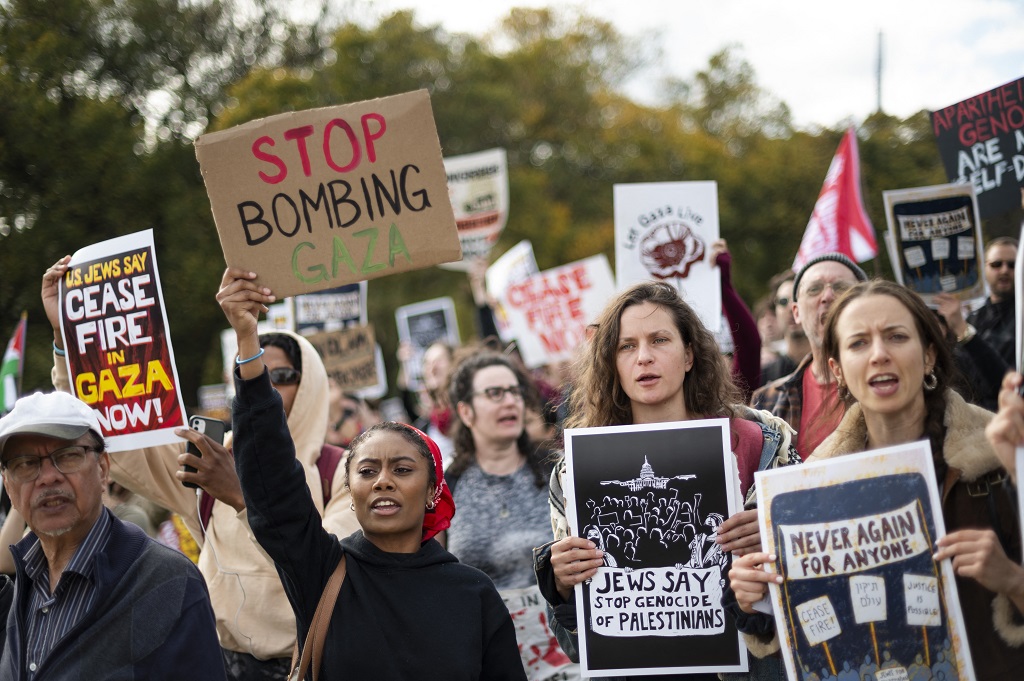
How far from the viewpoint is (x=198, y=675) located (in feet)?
9.14

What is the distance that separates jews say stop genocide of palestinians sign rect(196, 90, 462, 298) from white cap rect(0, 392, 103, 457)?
71cm

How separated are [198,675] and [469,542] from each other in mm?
1925

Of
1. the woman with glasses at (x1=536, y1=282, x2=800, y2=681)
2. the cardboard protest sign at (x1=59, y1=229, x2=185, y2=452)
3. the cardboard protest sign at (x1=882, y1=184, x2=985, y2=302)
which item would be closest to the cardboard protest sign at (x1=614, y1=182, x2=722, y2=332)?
the cardboard protest sign at (x1=882, y1=184, x2=985, y2=302)

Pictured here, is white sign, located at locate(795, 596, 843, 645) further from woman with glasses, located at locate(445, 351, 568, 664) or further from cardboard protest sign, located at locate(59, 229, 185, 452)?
cardboard protest sign, located at locate(59, 229, 185, 452)

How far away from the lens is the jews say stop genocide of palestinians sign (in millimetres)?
3363

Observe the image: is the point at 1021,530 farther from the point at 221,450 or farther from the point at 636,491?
the point at 221,450

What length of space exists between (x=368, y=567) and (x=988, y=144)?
13.2 ft

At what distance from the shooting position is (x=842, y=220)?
Answer: 7516mm

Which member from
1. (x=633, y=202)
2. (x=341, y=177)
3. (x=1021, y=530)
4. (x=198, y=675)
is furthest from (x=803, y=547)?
(x=633, y=202)

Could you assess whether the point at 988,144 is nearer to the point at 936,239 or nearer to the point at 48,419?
the point at 936,239

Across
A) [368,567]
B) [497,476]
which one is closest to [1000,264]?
[497,476]

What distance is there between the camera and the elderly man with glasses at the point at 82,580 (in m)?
2.75

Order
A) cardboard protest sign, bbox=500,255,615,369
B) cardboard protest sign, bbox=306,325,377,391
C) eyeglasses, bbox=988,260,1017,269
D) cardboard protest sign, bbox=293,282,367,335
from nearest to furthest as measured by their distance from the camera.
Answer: eyeglasses, bbox=988,260,1017,269 < cardboard protest sign, bbox=293,282,367,335 < cardboard protest sign, bbox=306,325,377,391 < cardboard protest sign, bbox=500,255,615,369

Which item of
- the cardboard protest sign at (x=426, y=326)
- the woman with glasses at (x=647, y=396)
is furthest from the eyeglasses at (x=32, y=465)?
the cardboard protest sign at (x=426, y=326)
